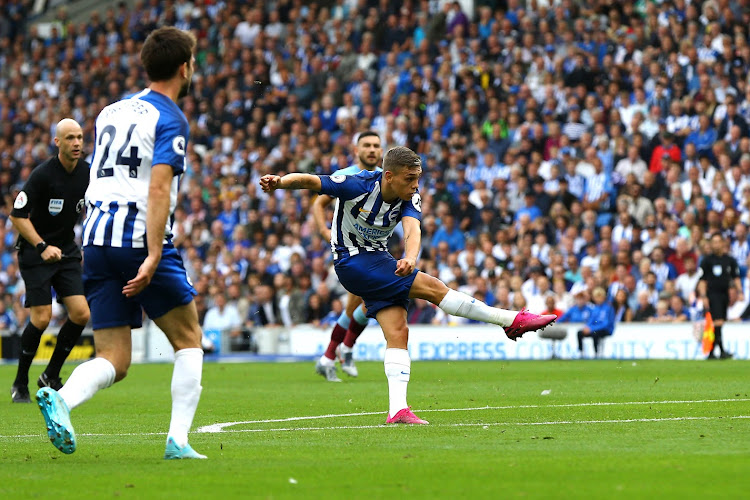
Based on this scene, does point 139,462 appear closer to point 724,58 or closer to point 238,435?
point 238,435

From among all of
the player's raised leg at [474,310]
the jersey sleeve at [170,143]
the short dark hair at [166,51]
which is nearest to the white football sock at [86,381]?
the jersey sleeve at [170,143]

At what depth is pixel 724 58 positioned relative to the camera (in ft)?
78.4

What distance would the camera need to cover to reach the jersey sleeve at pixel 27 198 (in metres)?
12.1

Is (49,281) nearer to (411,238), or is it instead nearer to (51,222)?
(51,222)

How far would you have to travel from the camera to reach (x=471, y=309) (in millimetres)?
9688

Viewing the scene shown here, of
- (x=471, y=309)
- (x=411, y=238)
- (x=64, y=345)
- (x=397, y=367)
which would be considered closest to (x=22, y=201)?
(x=64, y=345)

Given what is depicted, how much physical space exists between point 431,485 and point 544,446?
174cm

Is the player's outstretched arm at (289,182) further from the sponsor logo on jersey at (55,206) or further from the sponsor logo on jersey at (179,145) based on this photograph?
the sponsor logo on jersey at (55,206)

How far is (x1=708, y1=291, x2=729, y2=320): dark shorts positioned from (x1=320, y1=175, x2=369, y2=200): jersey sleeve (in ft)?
40.1

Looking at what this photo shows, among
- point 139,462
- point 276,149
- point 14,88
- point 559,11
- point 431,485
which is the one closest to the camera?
point 431,485

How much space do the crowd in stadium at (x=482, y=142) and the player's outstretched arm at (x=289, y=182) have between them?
43.6 ft

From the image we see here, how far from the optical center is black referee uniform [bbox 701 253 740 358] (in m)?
20.5

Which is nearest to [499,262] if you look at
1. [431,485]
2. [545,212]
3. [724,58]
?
[545,212]

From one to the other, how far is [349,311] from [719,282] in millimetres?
8230
